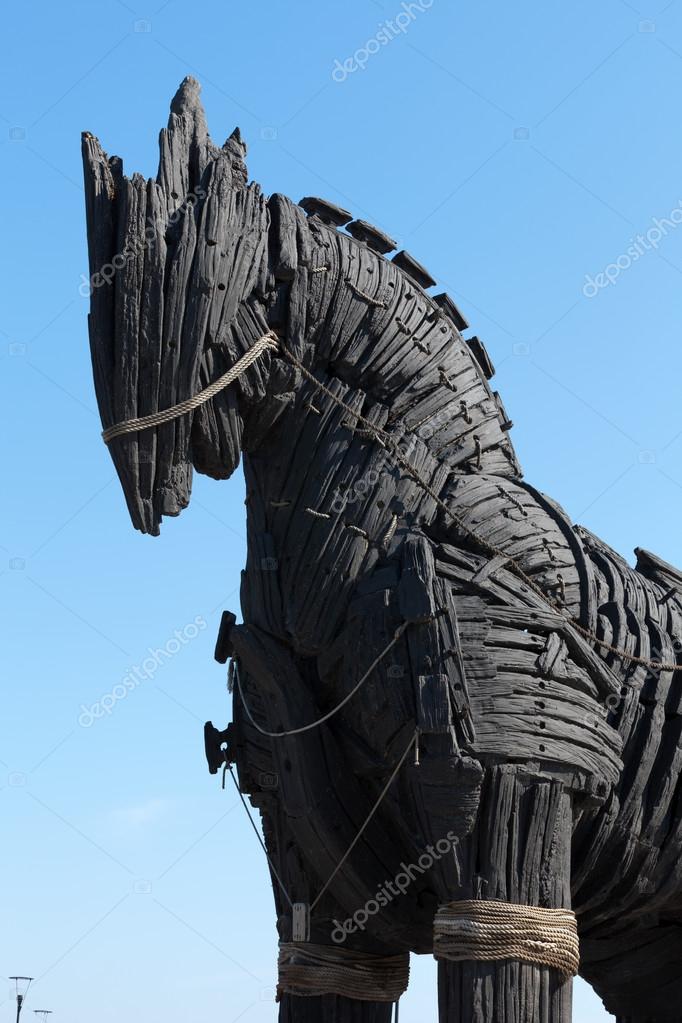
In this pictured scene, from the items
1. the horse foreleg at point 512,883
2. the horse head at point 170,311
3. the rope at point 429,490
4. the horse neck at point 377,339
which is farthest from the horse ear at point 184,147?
the horse foreleg at point 512,883

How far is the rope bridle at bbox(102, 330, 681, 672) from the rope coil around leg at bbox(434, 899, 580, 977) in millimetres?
949

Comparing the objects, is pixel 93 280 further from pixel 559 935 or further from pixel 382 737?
pixel 559 935

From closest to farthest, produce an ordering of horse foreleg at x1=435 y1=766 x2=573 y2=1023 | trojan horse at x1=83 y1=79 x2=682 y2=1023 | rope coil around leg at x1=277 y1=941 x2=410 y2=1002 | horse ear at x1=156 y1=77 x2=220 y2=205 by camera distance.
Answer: horse foreleg at x1=435 y1=766 x2=573 y2=1023 < trojan horse at x1=83 y1=79 x2=682 y2=1023 < horse ear at x1=156 y1=77 x2=220 y2=205 < rope coil around leg at x1=277 y1=941 x2=410 y2=1002

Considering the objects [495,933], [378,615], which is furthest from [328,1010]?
[378,615]

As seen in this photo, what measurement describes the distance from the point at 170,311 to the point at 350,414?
0.68m

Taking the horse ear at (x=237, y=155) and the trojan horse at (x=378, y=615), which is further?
the horse ear at (x=237, y=155)

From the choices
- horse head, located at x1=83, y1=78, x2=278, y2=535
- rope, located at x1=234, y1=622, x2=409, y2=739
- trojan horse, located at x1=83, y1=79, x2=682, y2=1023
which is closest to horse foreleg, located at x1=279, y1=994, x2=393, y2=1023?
trojan horse, located at x1=83, y1=79, x2=682, y2=1023

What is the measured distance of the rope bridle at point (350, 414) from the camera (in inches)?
177

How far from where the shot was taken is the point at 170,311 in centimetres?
451

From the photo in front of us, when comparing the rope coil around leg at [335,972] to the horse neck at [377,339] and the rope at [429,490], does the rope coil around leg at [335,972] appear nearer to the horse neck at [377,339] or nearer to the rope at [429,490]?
the rope at [429,490]

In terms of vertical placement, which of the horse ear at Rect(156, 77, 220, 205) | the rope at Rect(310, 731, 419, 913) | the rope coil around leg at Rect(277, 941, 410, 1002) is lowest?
the rope coil around leg at Rect(277, 941, 410, 1002)

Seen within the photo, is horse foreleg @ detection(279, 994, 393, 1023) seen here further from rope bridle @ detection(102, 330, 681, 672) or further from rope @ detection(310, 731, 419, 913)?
rope bridle @ detection(102, 330, 681, 672)

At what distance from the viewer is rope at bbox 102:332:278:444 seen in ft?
14.8

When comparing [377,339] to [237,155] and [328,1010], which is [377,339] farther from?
[328,1010]
